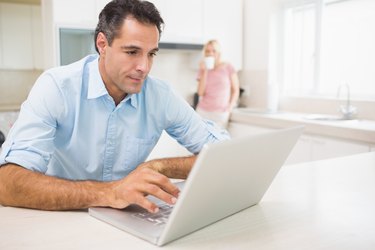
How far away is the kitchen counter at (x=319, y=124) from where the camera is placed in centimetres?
267

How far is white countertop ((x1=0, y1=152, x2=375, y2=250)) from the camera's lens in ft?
2.72

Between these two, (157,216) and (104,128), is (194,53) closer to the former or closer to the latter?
(104,128)

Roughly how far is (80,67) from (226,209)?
2.50ft

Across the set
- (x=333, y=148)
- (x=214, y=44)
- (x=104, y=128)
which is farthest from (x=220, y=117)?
(x=104, y=128)

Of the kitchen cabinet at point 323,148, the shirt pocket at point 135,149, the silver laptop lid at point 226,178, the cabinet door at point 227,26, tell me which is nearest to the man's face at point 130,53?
the shirt pocket at point 135,149

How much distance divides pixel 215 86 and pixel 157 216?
2.98 m

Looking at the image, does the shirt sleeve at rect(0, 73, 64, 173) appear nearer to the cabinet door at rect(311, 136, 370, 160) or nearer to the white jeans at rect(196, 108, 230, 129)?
the cabinet door at rect(311, 136, 370, 160)

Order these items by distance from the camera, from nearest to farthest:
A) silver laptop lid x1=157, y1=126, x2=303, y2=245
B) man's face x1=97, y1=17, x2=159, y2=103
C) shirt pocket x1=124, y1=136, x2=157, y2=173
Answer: silver laptop lid x1=157, y1=126, x2=303, y2=245
man's face x1=97, y1=17, x2=159, y2=103
shirt pocket x1=124, y1=136, x2=157, y2=173

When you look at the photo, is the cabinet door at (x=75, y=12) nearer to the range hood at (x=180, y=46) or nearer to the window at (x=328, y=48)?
the range hood at (x=180, y=46)

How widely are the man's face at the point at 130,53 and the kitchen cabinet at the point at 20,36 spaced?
3171 mm

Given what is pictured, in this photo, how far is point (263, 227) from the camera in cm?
93

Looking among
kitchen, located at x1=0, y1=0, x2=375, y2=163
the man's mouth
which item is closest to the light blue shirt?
the man's mouth

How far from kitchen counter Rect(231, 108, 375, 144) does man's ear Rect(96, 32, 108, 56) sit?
1.94m

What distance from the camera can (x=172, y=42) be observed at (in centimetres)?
365
